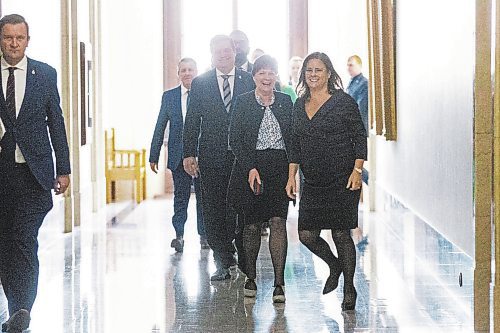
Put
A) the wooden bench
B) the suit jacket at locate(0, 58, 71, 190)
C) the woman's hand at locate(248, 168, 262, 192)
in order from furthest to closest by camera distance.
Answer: the wooden bench, the woman's hand at locate(248, 168, 262, 192), the suit jacket at locate(0, 58, 71, 190)

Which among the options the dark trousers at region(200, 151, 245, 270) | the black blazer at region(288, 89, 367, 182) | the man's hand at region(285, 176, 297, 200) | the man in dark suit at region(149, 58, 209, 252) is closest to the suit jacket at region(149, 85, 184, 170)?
the man in dark suit at region(149, 58, 209, 252)

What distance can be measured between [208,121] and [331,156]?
5.01ft

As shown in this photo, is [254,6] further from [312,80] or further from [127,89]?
[312,80]

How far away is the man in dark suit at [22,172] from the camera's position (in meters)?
6.76

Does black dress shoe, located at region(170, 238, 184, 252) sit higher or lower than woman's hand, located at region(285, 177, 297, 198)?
lower

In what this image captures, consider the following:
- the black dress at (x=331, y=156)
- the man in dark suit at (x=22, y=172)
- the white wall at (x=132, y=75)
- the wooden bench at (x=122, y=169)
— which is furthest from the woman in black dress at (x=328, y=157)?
the white wall at (x=132, y=75)

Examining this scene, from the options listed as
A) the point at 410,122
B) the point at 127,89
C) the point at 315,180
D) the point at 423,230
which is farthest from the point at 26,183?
the point at 127,89

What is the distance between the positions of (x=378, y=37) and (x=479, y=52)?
5424mm

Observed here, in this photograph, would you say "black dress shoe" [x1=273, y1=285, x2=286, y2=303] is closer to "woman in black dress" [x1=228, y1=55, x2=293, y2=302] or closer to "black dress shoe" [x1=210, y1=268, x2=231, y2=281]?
"woman in black dress" [x1=228, y1=55, x2=293, y2=302]

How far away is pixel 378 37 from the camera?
39.2ft

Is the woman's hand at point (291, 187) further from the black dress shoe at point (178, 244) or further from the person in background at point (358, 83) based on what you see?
the person in background at point (358, 83)

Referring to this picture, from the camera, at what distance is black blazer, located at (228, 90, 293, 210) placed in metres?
7.75

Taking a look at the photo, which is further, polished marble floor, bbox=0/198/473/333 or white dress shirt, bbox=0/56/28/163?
polished marble floor, bbox=0/198/473/333

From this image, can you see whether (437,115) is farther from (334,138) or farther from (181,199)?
(181,199)
